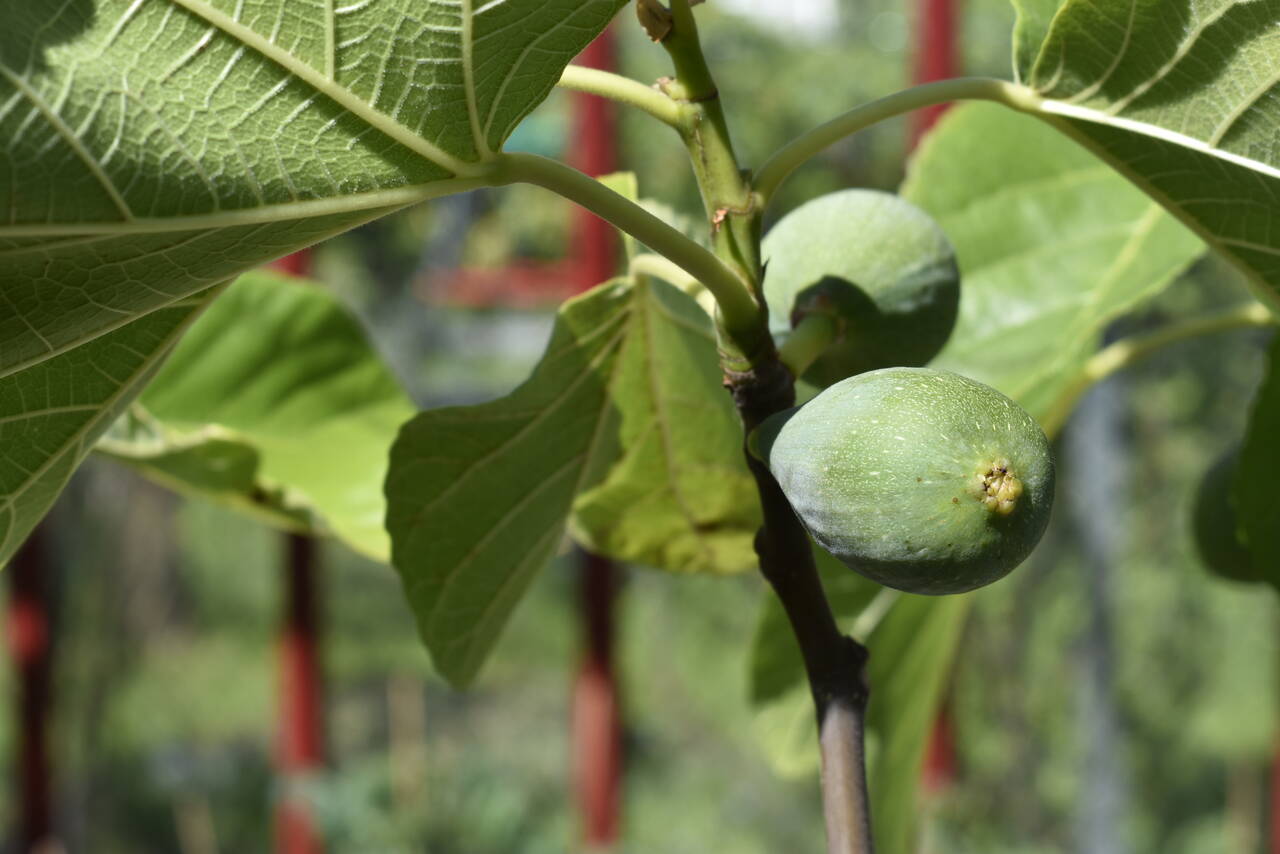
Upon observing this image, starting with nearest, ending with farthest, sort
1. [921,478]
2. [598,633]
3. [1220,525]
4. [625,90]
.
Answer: [921,478] → [625,90] → [1220,525] → [598,633]

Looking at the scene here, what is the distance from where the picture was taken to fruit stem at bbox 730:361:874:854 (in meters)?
0.52

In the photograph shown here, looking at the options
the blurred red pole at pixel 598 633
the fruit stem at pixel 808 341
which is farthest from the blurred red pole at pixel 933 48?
the fruit stem at pixel 808 341

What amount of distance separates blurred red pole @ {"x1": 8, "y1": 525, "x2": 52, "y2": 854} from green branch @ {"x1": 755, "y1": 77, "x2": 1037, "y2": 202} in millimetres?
2338

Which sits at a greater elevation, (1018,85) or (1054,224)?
(1018,85)

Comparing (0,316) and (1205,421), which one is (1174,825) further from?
(0,316)

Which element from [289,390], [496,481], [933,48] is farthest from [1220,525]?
[933,48]

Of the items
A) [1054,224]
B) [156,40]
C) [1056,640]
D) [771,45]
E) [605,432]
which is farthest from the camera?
[771,45]

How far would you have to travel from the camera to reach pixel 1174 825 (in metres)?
4.00

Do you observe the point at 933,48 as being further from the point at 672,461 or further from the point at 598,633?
the point at 672,461

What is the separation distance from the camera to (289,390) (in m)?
1.03

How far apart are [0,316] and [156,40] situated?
0.39 ft

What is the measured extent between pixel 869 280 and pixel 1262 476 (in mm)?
328

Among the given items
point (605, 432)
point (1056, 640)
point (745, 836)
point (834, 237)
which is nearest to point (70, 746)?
point (745, 836)

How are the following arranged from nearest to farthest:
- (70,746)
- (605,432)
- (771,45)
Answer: (605,432), (70,746), (771,45)
